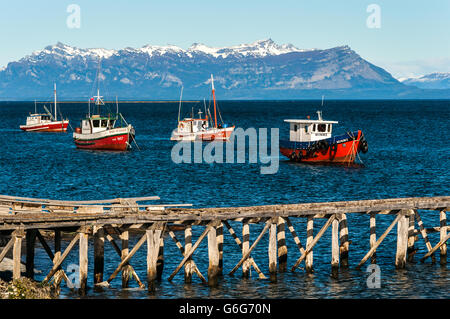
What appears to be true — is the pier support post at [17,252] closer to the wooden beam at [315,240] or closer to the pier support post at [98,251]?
the pier support post at [98,251]

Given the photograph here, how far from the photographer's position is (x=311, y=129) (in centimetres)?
7356

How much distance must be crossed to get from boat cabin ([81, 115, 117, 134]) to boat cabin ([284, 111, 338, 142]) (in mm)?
27017

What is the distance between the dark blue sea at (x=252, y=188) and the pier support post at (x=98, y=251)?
65 centimetres

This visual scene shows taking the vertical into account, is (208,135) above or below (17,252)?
above

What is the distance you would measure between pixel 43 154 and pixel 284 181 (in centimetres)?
3958

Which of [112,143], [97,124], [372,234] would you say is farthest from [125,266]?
[97,124]

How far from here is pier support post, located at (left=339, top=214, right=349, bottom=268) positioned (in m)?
31.0

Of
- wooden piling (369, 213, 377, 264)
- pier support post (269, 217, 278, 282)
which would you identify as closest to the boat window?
wooden piling (369, 213, 377, 264)

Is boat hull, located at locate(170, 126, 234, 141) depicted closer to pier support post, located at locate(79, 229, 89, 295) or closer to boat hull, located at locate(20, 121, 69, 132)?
boat hull, located at locate(20, 121, 69, 132)

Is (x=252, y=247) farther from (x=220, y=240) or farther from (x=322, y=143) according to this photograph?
(x=322, y=143)

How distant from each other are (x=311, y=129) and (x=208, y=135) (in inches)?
1415

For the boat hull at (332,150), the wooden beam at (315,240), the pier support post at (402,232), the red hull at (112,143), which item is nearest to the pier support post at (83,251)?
the wooden beam at (315,240)

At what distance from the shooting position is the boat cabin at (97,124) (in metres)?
93.0
